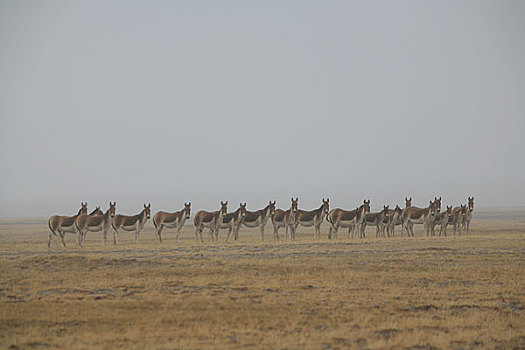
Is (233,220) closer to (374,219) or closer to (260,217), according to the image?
(260,217)

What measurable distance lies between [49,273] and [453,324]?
49.3 feet

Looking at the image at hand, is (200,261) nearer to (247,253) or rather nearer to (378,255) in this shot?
(247,253)

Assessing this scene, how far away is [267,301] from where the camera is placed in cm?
1689

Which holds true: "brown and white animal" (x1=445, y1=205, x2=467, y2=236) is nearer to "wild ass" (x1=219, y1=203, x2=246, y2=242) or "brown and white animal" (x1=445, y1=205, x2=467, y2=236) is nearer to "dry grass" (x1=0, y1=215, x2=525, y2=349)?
"wild ass" (x1=219, y1=203, x2=246, y2=242)

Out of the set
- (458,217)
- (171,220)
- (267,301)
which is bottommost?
(267,301)

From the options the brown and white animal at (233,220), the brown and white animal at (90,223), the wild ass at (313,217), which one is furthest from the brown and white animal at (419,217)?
the brown and white animal at (90,223)

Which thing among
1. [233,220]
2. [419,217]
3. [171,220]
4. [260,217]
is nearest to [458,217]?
[419,217]

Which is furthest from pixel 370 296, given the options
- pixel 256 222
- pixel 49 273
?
pixel 256 222

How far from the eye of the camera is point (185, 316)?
1491 cm

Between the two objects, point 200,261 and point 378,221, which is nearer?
point 200,261

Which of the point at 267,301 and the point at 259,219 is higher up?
the point at 259,219

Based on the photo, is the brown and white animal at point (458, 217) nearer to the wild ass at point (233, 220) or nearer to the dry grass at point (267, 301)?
the wild ass at point (233, 220)

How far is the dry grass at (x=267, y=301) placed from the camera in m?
12.8

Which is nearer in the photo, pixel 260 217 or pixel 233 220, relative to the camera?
pixel 233 220
